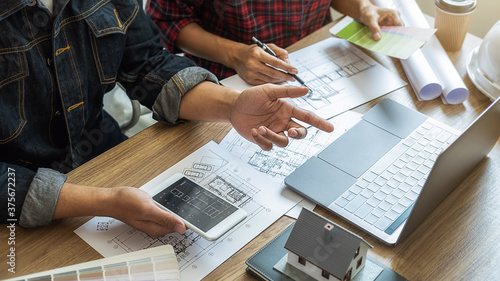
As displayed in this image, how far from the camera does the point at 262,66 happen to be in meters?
1.27

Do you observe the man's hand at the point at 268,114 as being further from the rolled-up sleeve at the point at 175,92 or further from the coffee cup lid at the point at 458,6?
the coffee cup lid at the point at 458,6

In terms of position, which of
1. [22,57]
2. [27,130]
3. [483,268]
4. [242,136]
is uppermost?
[22,57]

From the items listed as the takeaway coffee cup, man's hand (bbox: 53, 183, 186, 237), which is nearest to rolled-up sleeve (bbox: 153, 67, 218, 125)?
man's hand (bbox: 53, 183, 186, 237)

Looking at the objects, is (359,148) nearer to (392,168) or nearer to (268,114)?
(392,168)

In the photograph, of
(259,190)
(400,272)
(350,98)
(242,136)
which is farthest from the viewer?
(350,98)

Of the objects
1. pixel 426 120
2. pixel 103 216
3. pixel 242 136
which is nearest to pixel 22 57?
pixel 103 216

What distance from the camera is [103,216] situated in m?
0.95

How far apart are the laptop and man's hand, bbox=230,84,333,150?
75 millimetres

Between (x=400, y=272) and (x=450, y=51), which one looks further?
(x=450, y=51)

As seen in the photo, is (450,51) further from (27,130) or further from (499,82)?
(27,130)

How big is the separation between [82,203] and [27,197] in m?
0.09

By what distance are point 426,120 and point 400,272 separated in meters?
0.40

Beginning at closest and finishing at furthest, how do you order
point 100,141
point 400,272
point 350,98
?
point 400,272, point 350,98, point 100,141

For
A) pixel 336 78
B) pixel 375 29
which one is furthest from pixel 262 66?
pixel 375 29
